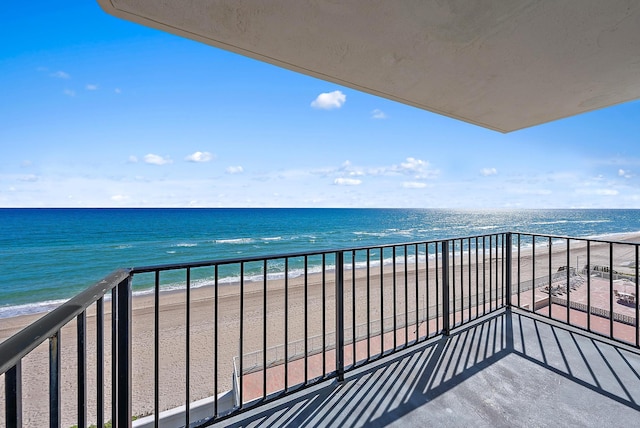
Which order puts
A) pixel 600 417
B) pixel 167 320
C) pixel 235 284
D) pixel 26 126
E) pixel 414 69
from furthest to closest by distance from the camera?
pixel 26 126
pixel 235 284
pixel 167 320
pixel 414 69
pixel 600 417

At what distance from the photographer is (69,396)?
4.76 metres

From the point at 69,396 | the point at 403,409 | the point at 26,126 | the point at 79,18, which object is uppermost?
the point at 26,126

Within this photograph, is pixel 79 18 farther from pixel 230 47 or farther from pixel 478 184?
pixel 478 184

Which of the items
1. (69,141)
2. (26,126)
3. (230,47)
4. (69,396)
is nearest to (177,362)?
(69,396)

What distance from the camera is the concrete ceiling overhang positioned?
1.20m

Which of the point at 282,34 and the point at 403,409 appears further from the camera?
the point at 403,409

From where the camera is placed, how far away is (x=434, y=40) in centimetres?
142

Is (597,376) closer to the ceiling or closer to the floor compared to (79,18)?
closer to the floor

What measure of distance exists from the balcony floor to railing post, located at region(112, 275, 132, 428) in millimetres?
483

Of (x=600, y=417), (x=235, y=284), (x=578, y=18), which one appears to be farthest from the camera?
(x=235, y=284)

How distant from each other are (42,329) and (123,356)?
838 mm

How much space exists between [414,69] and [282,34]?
2.74 feet

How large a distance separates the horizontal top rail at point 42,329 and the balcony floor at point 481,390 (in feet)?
3.50

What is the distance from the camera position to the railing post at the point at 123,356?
1198 millimetres
